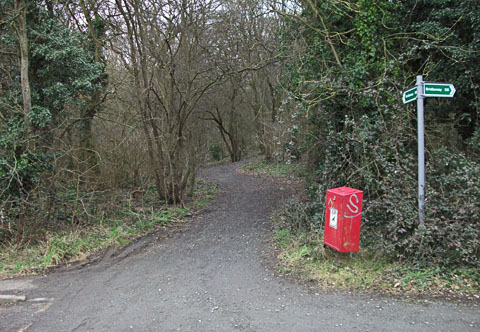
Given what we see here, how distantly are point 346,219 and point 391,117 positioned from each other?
96.6 inches

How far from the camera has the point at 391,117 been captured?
655 cm

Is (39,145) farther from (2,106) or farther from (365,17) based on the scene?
(365,17)

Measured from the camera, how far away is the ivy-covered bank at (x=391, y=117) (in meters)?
5.06

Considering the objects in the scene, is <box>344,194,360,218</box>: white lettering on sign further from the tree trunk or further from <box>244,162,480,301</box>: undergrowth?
the tree trunk

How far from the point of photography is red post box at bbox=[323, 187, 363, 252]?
521cm

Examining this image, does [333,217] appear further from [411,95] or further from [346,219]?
[411,95]

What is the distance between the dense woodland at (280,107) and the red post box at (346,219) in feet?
1.31

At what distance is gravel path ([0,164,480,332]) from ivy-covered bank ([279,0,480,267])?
1.24 metres

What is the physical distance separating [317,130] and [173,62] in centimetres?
442

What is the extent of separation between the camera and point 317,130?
861 centimetres

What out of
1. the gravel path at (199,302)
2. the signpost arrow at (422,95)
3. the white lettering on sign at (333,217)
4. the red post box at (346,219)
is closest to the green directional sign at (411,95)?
the signpost arrow at (422,95)

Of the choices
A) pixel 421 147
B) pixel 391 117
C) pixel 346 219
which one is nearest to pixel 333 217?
pixel 346 219

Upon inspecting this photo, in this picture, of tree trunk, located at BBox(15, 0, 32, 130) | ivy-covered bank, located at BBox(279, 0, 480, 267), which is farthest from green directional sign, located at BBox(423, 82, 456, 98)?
tree trunk, located at BBox(15, 0, 32, 130)

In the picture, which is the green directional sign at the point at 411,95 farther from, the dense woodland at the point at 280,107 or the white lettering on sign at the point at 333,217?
the white lettering on sign at the point at 333,217
